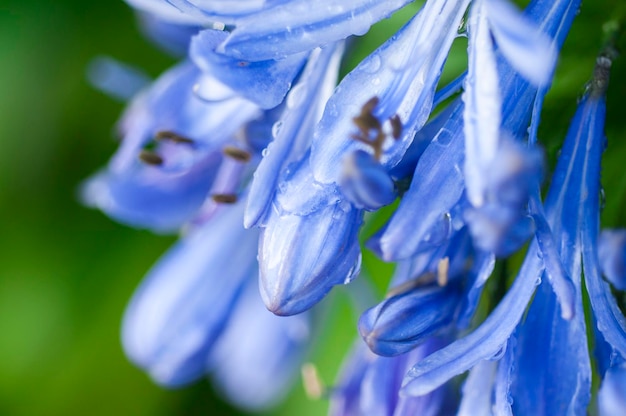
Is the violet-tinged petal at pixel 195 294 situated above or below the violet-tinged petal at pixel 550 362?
below

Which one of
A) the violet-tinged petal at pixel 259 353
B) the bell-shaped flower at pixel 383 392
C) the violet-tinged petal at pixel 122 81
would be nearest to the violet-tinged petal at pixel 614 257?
the bell-shaped flower at pixel 383 392

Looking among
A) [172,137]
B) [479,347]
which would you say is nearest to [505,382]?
[479,347]

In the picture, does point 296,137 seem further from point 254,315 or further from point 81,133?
point 81,133

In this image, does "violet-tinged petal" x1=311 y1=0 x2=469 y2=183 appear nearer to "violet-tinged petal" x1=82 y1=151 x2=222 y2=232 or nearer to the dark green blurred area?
"violet-tinged petal" x1=82 y1=151 x2=222 y2=232

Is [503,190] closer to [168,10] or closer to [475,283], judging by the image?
[475,283]

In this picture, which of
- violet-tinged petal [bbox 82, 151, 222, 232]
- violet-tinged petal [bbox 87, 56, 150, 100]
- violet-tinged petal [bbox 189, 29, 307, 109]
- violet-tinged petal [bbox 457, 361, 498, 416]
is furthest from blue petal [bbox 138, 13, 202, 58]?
violet-tinged petal [bbox 457, 361, 498, 416]

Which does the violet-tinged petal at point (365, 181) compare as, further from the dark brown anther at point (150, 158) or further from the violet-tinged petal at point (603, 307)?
the dark brown anther at point (150, 158)
